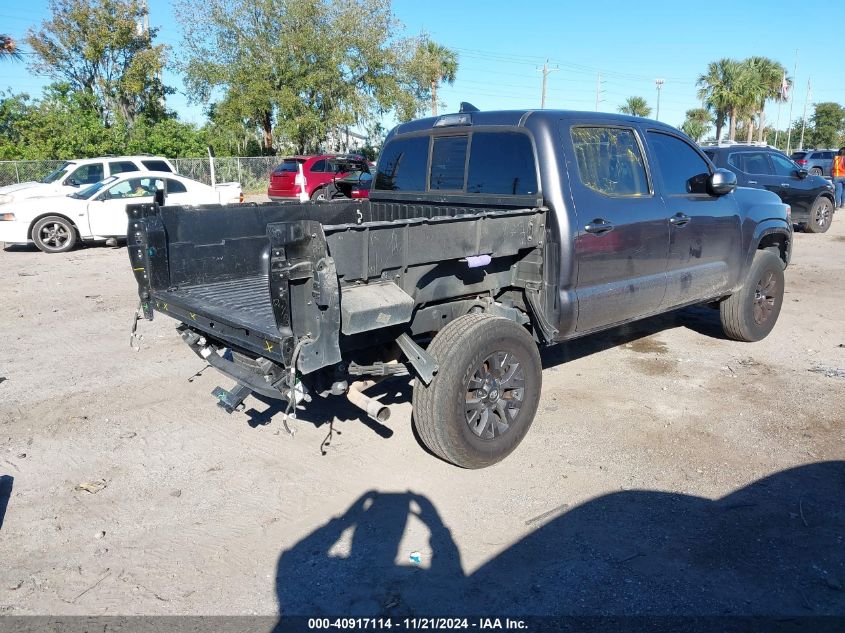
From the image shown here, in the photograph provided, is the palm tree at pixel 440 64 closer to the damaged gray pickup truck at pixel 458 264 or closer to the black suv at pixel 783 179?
the black suv at pixel 783 179

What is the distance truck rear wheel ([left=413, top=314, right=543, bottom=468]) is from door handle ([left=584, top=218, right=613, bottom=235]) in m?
0.89

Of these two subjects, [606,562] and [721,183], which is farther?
[721,183]

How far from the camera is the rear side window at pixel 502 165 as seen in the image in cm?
443

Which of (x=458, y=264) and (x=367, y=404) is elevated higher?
(x=458, y=264)

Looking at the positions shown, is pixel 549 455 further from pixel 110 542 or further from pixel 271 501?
pixel 110 542

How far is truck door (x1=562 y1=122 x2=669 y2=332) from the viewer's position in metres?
4.43

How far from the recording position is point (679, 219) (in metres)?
5.12

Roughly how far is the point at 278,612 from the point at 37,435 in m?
2.81

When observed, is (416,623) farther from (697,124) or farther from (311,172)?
(697,124)

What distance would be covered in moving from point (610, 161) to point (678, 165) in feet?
3.24

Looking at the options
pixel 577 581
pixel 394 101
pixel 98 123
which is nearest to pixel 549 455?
pixel 577 581

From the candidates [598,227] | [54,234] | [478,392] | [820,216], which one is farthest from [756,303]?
[54,234]

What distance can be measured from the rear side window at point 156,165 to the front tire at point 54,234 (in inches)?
143

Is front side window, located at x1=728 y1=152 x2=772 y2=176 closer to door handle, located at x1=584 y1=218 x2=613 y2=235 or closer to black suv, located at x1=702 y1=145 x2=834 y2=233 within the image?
black suv, located at x1=702 y1=145 x2=834 y2=233
